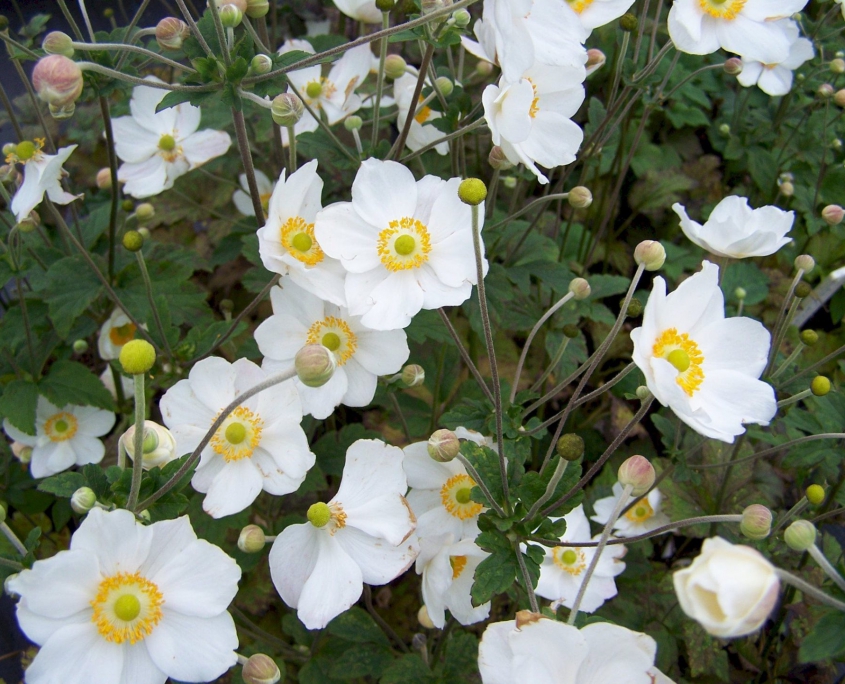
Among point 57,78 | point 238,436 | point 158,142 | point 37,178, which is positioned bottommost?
point 238,436

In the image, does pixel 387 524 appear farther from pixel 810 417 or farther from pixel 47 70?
pixel 810 417

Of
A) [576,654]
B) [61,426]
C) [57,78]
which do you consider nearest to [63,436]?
[61,426]

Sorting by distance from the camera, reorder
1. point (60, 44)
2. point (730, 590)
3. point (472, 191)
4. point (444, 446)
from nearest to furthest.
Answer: point (730, 590) → point (472, 191) → point (444, 446) → point (60, 44)

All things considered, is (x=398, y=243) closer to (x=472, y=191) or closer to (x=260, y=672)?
(x=472, y=191)

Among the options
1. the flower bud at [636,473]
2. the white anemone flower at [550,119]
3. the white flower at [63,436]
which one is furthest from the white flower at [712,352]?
the white flower at [63,436]

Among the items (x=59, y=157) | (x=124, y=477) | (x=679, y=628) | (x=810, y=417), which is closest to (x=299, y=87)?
(x=59, y=157)

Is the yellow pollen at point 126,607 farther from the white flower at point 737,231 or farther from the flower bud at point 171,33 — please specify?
the white flower at point 737,231

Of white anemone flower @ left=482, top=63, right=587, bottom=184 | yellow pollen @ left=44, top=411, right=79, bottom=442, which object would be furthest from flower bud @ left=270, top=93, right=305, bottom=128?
yellow pollen @ left=44, top=411, right=79, bottom=442
